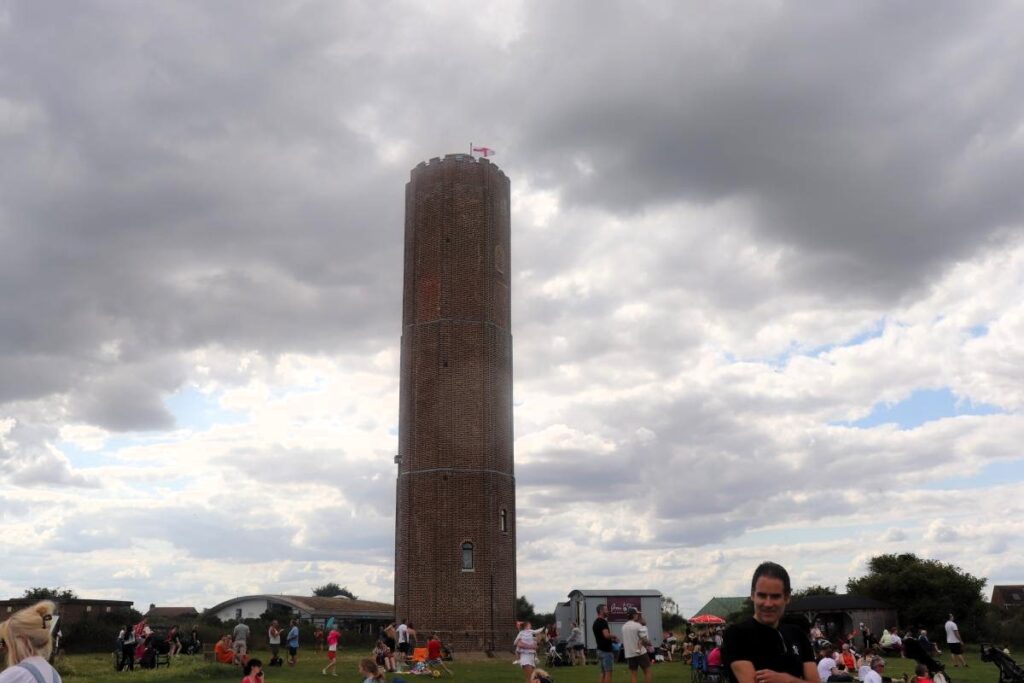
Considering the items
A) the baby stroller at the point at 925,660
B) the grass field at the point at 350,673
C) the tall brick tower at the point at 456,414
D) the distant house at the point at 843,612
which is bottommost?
the grass field at the point at 350,673

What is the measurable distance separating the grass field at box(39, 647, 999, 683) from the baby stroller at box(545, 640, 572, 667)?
1312 millimetres

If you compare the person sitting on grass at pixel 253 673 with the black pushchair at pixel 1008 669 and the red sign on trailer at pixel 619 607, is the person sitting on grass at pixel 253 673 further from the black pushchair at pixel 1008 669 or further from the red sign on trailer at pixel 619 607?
the red sign on trailer at pixel 619 607

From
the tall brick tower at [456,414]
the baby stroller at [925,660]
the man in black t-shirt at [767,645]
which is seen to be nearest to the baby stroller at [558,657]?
the tall brick tower at [456,414]

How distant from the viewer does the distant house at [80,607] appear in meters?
36.3

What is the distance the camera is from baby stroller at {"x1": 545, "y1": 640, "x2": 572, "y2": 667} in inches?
1133

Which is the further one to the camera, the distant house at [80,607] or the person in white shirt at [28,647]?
the distant house at [80,607]

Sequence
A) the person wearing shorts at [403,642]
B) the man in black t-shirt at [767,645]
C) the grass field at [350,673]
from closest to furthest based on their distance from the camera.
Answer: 1. the man in black t-shirt at [767,645]
2. the grass field at [350,673]
3. the person wearing shorts at [403,642]

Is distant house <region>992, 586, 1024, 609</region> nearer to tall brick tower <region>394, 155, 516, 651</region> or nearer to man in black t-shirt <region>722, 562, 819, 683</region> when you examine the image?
tall brick tower <region>394, 155, 516, 651</region>

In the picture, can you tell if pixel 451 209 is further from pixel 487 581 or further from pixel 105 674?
pixel 105 674

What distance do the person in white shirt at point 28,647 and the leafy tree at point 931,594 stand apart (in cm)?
4658

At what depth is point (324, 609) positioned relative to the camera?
192ft

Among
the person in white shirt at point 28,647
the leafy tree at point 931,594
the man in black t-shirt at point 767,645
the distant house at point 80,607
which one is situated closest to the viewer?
the man in black t-shirt at point 767,645

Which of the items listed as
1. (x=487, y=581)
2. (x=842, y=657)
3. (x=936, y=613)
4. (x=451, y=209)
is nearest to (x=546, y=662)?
(x=487, y=581)

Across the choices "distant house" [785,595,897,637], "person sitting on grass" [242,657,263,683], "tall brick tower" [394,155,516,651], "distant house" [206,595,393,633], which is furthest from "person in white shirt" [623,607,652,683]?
"distant house" [206,595,393,633]
